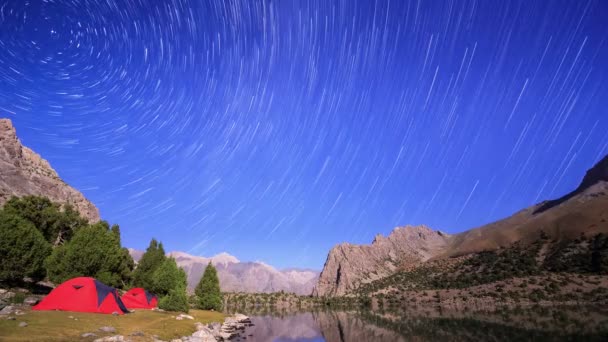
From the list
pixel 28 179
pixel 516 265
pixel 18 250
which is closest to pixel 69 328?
pixel 18 250

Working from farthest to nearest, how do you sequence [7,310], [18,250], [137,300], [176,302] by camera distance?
[137,300] < [176,302] < [18,250] < [7,310]

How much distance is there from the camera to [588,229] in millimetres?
142375

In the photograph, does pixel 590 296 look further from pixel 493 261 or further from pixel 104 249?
pixel 104 249

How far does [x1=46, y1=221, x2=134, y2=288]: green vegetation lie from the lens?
5419cm

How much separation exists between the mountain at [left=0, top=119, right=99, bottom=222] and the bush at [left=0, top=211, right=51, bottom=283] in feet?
314

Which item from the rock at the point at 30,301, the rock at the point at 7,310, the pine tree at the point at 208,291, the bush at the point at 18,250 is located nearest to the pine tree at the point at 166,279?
the pine tree at the point at 208,291

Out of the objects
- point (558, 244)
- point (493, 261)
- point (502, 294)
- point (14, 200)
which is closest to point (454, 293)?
point (502, 294)

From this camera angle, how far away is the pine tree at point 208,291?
82375mm

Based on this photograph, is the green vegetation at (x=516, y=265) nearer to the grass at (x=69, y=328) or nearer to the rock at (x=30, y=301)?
the grass at (x=69, y=328)

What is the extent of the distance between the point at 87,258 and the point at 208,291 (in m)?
32.0

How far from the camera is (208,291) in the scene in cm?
8275

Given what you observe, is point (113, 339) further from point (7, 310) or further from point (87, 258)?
point (87, 258)

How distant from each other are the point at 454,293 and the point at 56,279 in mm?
126198

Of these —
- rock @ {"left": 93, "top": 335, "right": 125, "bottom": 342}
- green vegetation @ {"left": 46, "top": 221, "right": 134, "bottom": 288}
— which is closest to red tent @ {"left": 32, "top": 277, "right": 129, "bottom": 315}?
rock @ {"left": 93, "top": 335, "right": 125, "bottom": 342}
